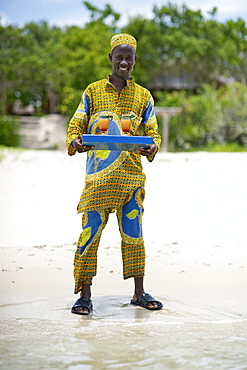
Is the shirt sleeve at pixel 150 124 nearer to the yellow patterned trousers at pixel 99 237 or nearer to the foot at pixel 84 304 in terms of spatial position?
the yellow patterned trousers at pixel 99 237

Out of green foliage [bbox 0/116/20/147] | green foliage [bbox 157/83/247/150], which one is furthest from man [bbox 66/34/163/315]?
green foliage [bbox 0/116/20/147]

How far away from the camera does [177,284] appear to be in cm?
414

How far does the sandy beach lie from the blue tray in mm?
947

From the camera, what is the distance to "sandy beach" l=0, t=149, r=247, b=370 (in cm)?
285

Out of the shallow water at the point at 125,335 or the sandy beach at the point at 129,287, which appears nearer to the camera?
the shallow water at the point at 125,335

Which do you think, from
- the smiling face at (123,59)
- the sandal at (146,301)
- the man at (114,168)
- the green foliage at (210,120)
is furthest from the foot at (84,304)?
the green foliage at (210,120)

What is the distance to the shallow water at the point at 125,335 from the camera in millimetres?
2744

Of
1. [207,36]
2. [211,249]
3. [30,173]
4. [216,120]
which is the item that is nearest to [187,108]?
[216,120]

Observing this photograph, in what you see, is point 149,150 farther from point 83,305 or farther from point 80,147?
point 83,305

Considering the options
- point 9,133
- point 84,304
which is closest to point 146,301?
point 84,304

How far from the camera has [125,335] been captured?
309cm

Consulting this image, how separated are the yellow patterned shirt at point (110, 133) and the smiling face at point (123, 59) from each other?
0.08 metres

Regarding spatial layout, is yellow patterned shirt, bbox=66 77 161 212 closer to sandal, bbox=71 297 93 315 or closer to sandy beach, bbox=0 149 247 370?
sandal, bbox=71 297 93 315

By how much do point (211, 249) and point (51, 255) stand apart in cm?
139
